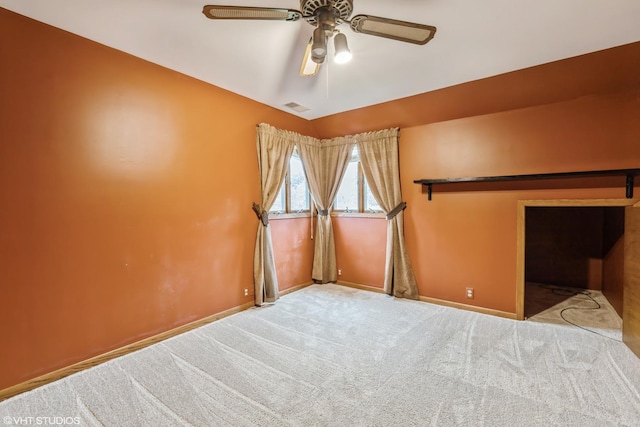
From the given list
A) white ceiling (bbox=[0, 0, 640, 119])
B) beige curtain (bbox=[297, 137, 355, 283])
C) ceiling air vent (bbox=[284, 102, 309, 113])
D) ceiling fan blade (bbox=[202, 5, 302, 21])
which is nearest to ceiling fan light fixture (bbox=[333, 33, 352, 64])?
ceiling fan blade (bbox=[202, 5, 302, 21])

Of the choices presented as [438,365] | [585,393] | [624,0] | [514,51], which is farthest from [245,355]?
[624,0]

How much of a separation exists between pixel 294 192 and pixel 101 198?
2683 mm

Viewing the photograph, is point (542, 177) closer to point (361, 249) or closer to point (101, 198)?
point (361, 249)

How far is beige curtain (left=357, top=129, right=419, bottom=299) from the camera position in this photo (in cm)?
414

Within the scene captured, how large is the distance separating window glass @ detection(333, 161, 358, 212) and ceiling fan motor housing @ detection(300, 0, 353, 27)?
3023 millimetres

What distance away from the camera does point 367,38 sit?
2.45m

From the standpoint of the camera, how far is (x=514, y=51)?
264 cm

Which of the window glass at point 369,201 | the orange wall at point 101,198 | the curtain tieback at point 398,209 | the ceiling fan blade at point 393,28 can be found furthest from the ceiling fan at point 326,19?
the window glass at point 369,201

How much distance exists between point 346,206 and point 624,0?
3680mm

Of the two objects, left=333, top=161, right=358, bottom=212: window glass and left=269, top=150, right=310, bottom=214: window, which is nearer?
left=269, top=150, right=310, bottom=214: window

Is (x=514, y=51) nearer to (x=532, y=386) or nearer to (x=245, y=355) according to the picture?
(x=532, y=386)

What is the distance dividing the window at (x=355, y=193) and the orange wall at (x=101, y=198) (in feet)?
6.58

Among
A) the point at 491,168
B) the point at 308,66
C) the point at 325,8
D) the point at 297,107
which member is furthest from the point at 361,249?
the point at 325,8

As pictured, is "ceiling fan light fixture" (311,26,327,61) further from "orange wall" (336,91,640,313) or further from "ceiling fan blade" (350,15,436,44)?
"orange wall" (336,91,640,313)
